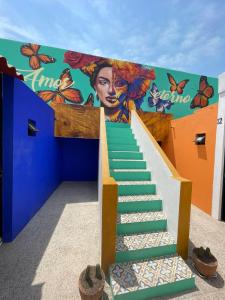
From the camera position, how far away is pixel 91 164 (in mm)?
7934

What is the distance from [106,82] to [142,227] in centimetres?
727

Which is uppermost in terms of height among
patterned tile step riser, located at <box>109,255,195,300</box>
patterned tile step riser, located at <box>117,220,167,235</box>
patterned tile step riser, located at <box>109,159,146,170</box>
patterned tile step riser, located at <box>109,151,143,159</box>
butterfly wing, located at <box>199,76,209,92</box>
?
butterfly wing, located at <box>199,76,209,92</box>

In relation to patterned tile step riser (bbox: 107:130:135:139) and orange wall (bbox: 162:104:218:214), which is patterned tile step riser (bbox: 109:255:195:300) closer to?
orange wall (bbox: 162:104:218:214)

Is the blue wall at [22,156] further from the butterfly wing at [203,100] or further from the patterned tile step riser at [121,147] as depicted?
the butterfly wing at [203,100]

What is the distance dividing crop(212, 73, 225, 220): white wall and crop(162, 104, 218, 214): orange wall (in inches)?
6.5

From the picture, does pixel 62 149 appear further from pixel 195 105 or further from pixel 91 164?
pixel 195 105

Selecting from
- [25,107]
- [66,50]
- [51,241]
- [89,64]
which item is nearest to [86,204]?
[51,241]

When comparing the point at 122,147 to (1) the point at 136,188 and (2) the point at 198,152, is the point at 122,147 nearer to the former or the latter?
(1) the point at 136,188

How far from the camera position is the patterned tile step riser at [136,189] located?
10.9 ft

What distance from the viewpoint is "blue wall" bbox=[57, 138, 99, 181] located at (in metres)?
7.65

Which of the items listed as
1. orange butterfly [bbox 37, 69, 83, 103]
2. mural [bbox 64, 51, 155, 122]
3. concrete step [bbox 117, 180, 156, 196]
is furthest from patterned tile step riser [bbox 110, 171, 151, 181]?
orange butterfly [bbox 37, 69, 83, 103]

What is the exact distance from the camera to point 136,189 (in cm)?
341

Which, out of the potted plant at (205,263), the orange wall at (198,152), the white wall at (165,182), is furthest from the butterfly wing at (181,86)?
the potted plant at (205,263)

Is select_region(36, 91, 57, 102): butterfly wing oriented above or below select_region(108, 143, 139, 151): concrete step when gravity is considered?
above
